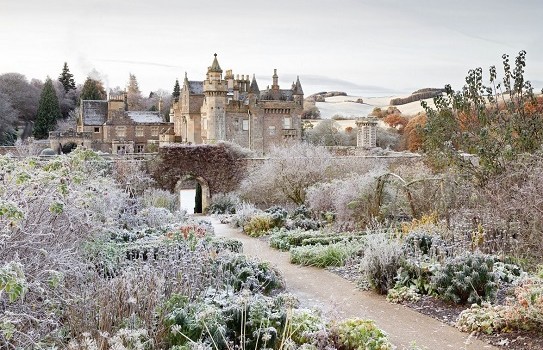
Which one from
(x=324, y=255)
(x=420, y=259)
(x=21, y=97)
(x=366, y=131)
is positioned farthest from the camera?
(x=21, y=97)

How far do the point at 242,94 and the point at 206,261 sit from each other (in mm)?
35813

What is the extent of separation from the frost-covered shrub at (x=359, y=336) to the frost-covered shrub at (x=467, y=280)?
1847 mm

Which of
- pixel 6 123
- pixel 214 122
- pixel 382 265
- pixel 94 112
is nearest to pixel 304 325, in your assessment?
pixel 382 265

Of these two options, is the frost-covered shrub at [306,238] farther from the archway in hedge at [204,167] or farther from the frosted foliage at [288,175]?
the archway in hedge at [204,167]

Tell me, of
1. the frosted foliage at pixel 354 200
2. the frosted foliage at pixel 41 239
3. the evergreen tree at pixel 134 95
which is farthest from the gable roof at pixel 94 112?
the frosted foliage at pixel 41 239

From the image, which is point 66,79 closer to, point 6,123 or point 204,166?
point 6,123

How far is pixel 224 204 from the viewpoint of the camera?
21.0m

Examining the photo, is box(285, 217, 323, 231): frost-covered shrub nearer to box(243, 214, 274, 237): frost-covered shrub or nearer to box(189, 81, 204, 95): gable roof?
box(243, 214, 274, 237): frost-covered shrub

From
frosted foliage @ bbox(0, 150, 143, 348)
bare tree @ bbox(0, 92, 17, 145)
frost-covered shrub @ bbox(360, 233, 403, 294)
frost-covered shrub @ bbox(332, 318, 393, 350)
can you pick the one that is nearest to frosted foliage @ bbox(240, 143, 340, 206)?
frost-covered shrub @ bbox(360, 233, 403, 294)

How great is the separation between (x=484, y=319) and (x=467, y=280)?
2.61ft

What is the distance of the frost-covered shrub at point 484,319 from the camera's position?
617 cm

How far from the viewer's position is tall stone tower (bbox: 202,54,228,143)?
3859 centimetres

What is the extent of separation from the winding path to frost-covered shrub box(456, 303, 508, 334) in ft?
0.41

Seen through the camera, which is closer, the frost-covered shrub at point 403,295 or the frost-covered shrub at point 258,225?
the frost-covered shrub at point 403,295
